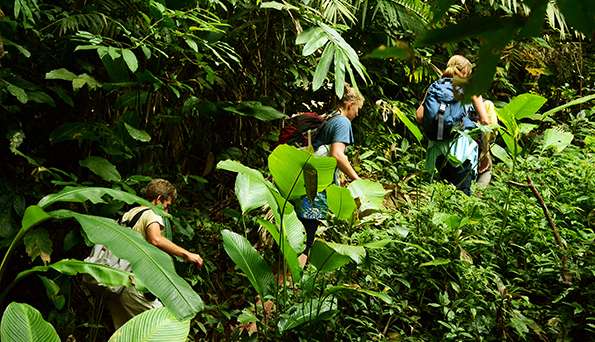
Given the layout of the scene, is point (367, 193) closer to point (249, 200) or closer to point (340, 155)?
point (340, 155)

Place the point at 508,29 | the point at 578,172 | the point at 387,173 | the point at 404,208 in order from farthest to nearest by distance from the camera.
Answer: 1. the point at 387,173
2. the point at 404,208
3. the point at 578,172
4. the point at 508,29

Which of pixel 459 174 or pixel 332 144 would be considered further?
pixel 459 174

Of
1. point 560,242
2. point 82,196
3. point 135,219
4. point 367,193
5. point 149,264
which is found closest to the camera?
point 149,264

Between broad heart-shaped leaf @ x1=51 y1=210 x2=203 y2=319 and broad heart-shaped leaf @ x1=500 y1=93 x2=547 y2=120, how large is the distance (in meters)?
2.64

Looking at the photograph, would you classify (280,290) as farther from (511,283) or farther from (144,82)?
(144,82)

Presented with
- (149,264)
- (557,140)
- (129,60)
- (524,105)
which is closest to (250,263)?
(149,264)

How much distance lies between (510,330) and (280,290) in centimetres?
133

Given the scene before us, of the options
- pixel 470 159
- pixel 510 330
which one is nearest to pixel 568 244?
pixel 510 330

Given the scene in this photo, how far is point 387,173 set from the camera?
6.66 m

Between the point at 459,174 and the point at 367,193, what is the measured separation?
1.41 m

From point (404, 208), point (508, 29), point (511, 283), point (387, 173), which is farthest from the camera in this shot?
point (387, 173)

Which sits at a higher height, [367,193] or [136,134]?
[136,134]

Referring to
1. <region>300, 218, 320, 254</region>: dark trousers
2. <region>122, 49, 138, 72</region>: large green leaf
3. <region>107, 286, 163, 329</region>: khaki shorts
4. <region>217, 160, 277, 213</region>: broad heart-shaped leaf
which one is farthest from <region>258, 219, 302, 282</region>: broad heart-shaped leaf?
<region>122, 49, 138, 72</region>: large green leaf

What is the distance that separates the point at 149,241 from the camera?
4.21 metres
